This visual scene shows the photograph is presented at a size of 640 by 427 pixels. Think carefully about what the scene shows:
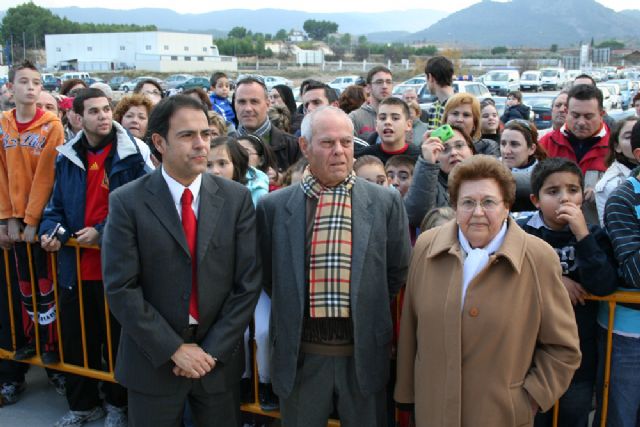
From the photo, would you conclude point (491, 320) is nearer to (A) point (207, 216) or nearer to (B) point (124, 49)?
(A) point (207, 216)

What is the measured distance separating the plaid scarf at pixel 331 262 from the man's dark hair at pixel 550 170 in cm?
118

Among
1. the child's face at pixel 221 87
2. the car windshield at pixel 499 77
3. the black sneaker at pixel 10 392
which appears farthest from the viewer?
the car windshield at pixel 499 77

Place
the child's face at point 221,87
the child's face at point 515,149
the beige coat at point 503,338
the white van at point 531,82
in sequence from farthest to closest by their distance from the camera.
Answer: the white van at point 531,82 → the child's face at point 221,87 → the child's face at point 515,149 → the beige coat at point 503,338

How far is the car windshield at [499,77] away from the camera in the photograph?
4188cm

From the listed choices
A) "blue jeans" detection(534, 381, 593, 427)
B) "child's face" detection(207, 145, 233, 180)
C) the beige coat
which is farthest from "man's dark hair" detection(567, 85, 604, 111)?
"child's face" detection(207, 145, 233, 180)

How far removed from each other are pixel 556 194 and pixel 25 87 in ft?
11.9

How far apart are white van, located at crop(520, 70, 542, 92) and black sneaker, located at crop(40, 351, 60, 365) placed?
43959 millimetres

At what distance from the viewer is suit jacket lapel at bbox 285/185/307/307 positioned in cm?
284

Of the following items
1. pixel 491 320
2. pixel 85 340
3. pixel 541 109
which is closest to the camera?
pixel 491 320

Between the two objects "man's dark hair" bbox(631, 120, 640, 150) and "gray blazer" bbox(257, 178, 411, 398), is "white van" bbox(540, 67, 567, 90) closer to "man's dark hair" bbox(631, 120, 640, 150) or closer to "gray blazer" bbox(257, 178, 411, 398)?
"man's dark hair" bbox(631, 120, 640, 150)

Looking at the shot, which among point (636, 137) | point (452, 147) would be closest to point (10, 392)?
point (452, 147)

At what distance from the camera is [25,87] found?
434 cm

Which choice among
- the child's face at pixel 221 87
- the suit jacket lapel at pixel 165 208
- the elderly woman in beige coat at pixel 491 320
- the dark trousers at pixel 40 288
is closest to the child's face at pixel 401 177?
the elderly woman in beige coat at pixel 491 320

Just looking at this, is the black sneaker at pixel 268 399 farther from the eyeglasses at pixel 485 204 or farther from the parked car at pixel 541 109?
the parked car at pixel 541 109
